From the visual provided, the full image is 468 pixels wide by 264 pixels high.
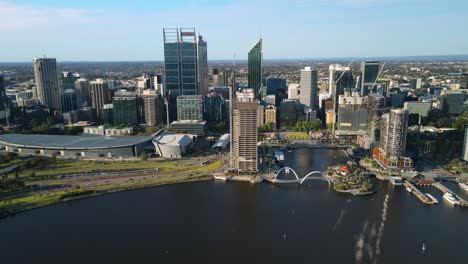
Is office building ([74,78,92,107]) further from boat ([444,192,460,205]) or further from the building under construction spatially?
boat ([444,192,460,205])

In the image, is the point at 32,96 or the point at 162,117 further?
the point at 32,96

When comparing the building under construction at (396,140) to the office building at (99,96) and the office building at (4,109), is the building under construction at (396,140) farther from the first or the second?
the office building at (4,109)

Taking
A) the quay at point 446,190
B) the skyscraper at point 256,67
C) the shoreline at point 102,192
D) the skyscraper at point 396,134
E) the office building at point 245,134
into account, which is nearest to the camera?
the shoreline at point 102,192

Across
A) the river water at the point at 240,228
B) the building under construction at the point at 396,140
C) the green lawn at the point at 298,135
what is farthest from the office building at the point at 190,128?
the building under construction at the point at 396,140

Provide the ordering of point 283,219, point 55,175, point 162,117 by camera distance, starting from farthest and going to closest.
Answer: point 162,117 → point 55,175 → point 283,219

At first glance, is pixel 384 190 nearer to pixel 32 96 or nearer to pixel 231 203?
pixel 231 203

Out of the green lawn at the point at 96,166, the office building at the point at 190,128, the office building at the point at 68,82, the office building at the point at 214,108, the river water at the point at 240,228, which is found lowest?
the river water at the point at 240,228

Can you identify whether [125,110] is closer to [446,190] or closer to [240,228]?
[240,228]

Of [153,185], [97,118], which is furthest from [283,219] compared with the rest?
[97,118]

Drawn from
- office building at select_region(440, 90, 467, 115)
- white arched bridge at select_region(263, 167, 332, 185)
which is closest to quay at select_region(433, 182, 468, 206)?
white arched bridge at select_region(263, 167, 332, 185)
